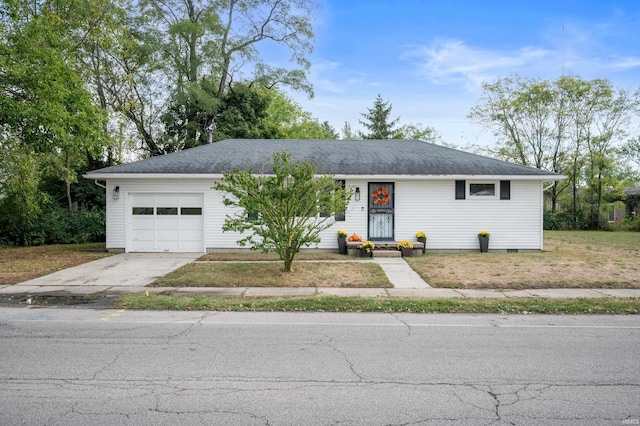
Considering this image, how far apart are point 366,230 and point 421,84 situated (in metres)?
14.9

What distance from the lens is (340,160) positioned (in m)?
17.5

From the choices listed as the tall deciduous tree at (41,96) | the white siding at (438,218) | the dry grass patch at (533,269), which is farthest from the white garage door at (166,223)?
the dry grass patch at (533,269)

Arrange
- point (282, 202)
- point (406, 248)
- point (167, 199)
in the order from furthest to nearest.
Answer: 1. point (167, 199)
2. point (406, 248)
3. point (282, 202)

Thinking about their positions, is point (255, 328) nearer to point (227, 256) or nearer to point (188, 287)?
point (188, 287)

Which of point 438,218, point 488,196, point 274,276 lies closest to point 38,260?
point 274,276

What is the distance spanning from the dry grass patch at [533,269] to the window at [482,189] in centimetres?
232

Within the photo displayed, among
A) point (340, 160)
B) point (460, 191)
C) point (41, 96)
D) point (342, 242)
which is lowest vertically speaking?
point (342, 242)

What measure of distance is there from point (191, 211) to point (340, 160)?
601 cm

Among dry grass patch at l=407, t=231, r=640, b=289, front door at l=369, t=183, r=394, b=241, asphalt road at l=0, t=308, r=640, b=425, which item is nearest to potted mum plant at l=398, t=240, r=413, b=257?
dry grass patch at l=407, t=231, r=640, b=289

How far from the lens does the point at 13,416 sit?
139 inches

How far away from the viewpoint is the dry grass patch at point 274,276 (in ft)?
34.3

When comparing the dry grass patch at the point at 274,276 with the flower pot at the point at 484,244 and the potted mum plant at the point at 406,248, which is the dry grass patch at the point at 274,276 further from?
the flower pot at the point at 484,244

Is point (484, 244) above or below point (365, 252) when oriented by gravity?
above

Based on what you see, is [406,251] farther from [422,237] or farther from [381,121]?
[381,121]
